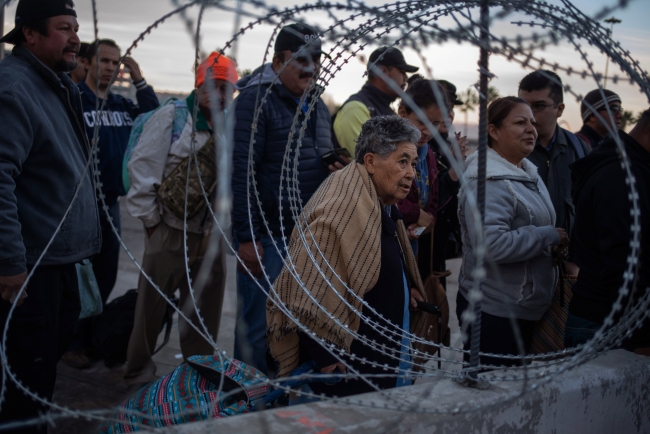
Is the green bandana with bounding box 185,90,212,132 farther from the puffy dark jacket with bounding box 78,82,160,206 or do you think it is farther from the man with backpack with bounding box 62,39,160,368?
the puffy dark jacket with bounding box 78,82,160,206

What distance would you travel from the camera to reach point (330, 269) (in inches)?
103

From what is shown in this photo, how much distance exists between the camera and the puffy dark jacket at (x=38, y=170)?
7.83ft

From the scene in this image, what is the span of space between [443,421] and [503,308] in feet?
3.98

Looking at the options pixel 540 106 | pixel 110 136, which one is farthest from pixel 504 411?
pixel 110 136

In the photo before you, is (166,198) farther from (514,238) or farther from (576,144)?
(576,144)

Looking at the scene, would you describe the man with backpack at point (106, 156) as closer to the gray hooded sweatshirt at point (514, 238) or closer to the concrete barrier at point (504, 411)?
the gray hooded sweatshirt at point (514, 238)

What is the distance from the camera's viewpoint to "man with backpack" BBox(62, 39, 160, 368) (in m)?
4.26

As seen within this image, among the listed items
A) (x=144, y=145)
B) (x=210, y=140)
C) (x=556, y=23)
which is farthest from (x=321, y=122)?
(x=556, y=23)

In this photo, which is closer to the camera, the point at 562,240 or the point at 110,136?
the point at 562,240

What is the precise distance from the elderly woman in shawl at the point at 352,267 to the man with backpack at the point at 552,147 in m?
1.40

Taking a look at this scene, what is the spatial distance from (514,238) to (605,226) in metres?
0.40

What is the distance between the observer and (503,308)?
9.67 feet

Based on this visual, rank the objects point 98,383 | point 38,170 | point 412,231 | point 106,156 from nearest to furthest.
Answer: point 38,170
point 412,231
point 98,383
point 106,156

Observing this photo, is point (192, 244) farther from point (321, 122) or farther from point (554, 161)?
point (554, 161)
